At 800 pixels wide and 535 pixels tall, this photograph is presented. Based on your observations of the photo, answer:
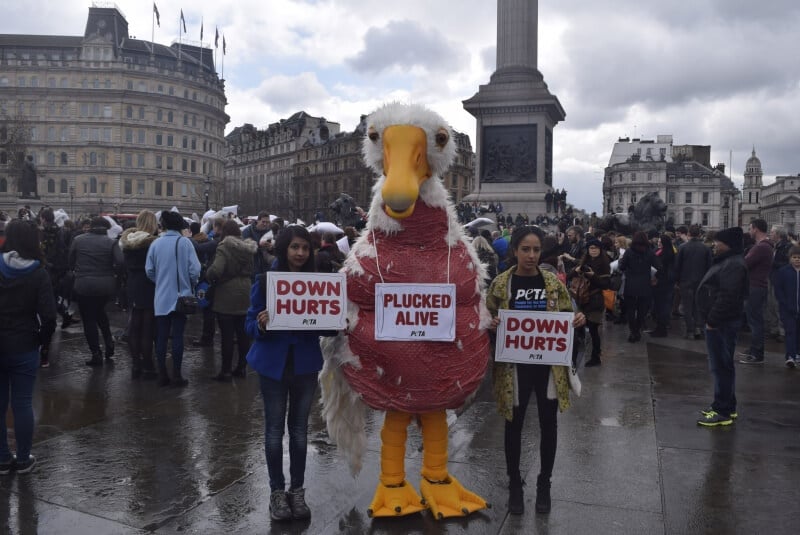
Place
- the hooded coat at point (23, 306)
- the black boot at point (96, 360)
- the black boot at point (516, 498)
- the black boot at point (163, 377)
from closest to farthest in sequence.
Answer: the black boot at point (516, 498) → the hooded coat at point (23, 306) → the black boot at point (163, 377) → the black boot at point (96, 360)

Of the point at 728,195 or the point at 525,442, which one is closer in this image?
the point at 525,442

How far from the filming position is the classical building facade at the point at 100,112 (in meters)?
86.9

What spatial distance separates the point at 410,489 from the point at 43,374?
5871mm

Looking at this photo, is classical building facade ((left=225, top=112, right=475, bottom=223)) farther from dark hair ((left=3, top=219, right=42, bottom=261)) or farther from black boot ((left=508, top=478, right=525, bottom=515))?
black boot ((left=508, top=478, right=525, bottom=515))

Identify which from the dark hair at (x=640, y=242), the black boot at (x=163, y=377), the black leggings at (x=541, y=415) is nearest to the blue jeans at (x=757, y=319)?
the dark hair at (x=640, y=242)

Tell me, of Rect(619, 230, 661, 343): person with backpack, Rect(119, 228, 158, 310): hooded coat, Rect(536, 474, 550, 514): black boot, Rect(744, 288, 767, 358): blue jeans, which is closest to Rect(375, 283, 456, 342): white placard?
Rect(536, 474, 550, 514): black boot

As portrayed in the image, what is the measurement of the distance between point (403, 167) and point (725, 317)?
12.3 feet

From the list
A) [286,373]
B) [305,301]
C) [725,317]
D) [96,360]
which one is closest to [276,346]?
[286,373]

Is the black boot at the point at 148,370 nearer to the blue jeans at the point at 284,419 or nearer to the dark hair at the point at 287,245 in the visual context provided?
the blue jeans at the point at 284,419

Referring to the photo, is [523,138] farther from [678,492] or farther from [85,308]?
[678,492]

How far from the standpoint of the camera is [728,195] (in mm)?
110000

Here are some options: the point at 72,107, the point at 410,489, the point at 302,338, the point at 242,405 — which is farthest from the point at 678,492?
the point at 72,107

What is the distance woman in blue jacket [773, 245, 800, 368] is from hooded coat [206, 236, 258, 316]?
7.37m

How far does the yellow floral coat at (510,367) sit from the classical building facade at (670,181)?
10193 centimetres
